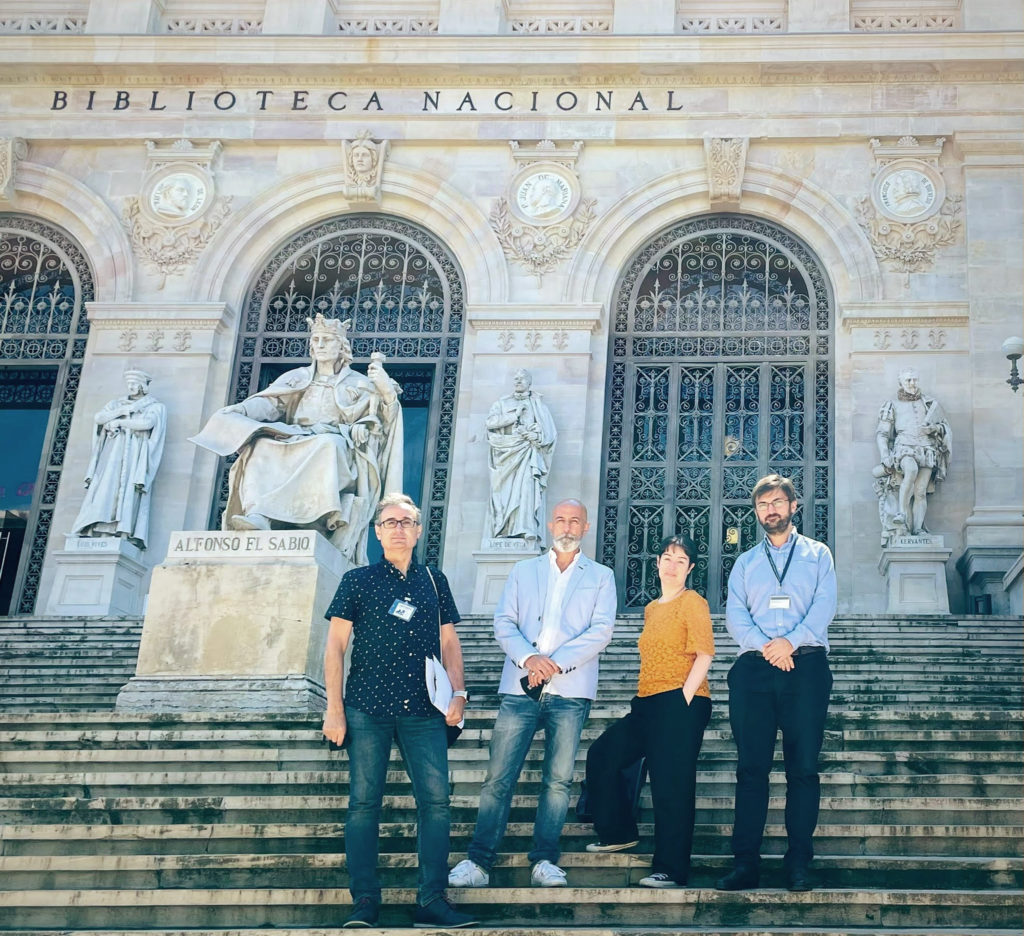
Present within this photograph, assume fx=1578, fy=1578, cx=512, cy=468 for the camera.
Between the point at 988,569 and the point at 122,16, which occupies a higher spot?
the point at 122,16

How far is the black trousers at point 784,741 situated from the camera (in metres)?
7.16

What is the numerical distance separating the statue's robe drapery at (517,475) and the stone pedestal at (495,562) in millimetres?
117

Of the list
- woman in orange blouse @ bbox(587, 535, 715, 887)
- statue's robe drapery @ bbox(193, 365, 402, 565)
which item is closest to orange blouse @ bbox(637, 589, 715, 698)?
woman in orange blouse @ bbox(587, 535, 715, 887)

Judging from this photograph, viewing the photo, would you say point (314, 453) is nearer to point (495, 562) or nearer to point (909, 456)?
point (495, 562)

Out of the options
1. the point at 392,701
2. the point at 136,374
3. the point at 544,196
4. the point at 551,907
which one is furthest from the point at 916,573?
the point at 392,701

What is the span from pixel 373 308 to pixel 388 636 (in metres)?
12.6

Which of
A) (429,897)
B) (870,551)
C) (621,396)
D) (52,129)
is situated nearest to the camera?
(429,897)

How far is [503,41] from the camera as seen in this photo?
19.5 metres

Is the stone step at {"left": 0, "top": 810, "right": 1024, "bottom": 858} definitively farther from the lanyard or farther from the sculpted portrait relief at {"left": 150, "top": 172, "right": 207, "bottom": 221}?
the sculpted portrait relief at {"left": 150, "top": 172, "right": 207, "bottom": 221}

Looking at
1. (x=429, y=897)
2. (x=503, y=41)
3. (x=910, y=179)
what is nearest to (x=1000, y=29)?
(x=910, y=179)

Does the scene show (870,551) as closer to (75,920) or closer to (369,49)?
(369,49)

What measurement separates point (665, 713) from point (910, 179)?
1295 centimetres

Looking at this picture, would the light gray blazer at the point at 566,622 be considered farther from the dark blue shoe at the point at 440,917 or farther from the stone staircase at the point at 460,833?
the dark blue shoe at the point at 440,917

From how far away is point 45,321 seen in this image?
19.9 meters
